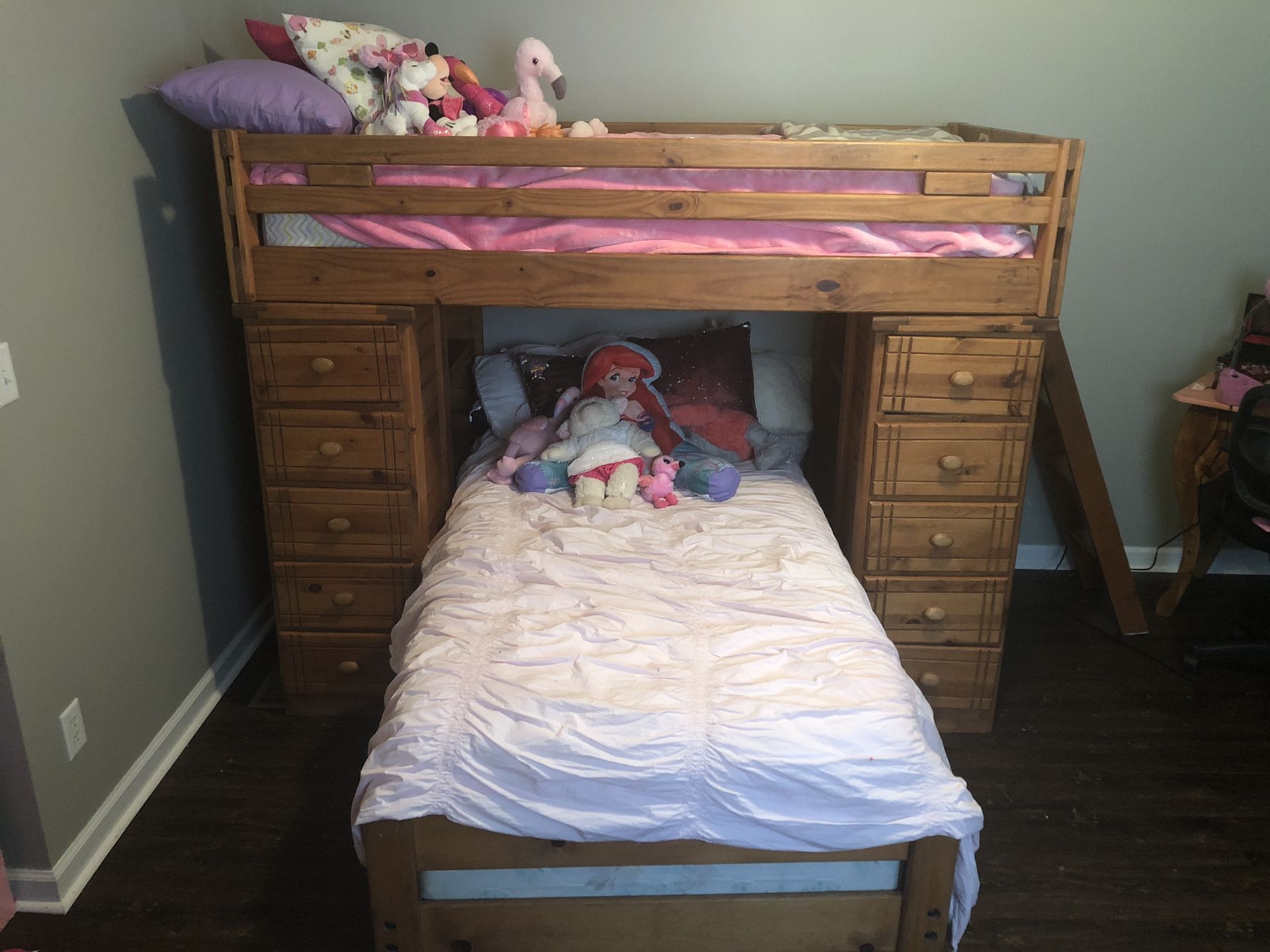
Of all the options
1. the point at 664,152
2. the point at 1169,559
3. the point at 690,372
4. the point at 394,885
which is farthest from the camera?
the point at 1169,559

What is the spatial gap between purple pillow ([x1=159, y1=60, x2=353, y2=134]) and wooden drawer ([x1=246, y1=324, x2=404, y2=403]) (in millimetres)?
437

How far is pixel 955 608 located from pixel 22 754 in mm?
2042

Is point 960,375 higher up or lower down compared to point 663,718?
higher up

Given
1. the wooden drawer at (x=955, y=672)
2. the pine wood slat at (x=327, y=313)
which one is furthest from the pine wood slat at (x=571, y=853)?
the pine wood slat at (x=327, y=313)

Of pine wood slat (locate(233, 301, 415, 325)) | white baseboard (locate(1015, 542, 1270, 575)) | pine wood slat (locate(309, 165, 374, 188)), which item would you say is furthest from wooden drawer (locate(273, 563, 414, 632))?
white baseboard (locate(1015, 542, 1270, 575))

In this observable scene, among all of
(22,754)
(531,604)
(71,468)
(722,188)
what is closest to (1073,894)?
(531,604)

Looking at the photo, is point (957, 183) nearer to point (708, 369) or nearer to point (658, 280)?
point (658, 280)

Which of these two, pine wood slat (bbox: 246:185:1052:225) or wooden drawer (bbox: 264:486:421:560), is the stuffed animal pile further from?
wooden drawer (bbox: 264:486:421:560)

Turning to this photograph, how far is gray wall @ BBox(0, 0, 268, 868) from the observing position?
1.88 meters

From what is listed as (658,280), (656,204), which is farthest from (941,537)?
(656,204)

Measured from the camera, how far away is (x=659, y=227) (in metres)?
2.25

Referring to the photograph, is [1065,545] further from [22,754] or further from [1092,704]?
[22,754]

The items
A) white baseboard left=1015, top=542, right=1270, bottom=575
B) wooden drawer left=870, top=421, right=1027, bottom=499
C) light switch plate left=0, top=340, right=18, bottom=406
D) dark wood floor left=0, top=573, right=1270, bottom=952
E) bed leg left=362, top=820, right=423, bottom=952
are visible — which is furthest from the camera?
white baseboard left=1015, top=542, right=1270, bottom=575

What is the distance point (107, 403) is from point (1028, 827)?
7.17 ft
